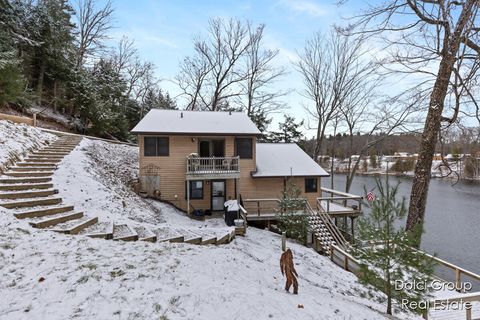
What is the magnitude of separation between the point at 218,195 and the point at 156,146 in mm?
4314

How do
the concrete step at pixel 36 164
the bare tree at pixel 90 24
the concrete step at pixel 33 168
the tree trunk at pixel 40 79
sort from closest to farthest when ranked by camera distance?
the concrete step at pixel 33 168 → the concrete step at pixel 36 164 → the tree trunk at pixel 40 79 → the bare tree at pixel 90 24

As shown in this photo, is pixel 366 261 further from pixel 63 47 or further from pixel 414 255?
pixel 63 47

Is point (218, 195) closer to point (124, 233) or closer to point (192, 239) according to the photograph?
point (192, 239)

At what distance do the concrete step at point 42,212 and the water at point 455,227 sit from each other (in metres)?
10.1

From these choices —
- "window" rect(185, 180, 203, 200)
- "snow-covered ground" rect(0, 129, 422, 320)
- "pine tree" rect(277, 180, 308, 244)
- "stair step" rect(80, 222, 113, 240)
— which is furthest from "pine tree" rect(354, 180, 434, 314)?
"window" rect(185, 180, 203, 200)

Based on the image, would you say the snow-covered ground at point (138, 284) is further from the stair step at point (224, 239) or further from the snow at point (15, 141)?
the snow at point (15, 141)

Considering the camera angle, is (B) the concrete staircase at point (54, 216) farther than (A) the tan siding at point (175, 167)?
No

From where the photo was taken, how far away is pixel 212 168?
46.4ft

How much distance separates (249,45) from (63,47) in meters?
16.0

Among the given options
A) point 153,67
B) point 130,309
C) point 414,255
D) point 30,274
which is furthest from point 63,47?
point 414,255

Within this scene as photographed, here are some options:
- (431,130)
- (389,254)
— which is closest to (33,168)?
(389,254)

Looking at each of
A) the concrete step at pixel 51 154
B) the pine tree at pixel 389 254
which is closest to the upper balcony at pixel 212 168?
the concrete step at pixel 51 154

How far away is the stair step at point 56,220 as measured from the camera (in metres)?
5.64

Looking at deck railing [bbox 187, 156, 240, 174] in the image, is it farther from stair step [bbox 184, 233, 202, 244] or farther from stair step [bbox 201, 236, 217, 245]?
stair step [bbox 184, 233, 202, 244]
